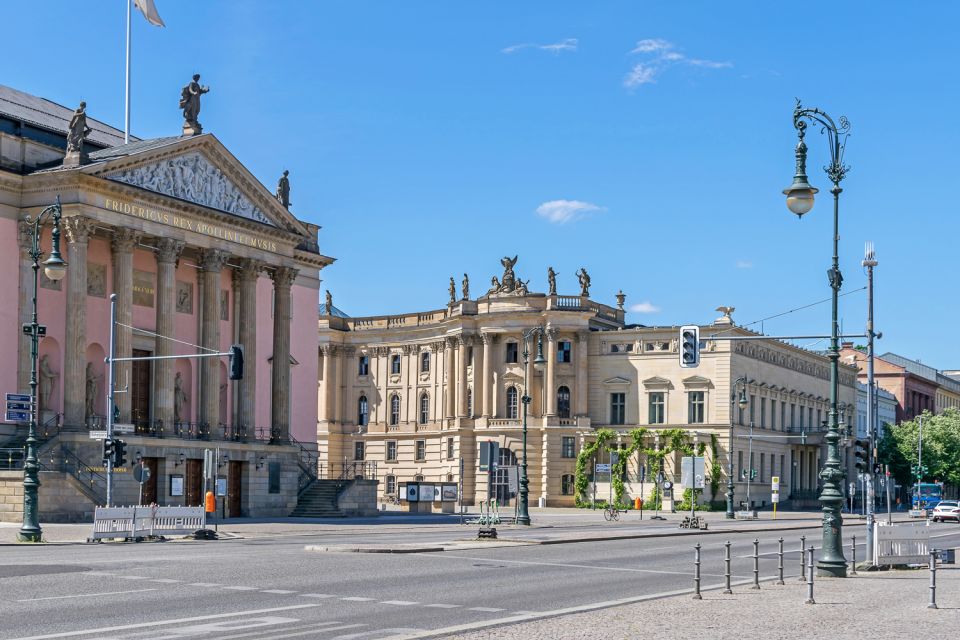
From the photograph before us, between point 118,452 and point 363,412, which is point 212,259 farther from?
point 363,412

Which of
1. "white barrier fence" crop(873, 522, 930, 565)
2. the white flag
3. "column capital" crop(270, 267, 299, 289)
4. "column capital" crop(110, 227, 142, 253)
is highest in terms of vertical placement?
the white flag

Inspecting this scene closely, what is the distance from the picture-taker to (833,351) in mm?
26000

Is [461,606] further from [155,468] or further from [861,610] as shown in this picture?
[155,468]

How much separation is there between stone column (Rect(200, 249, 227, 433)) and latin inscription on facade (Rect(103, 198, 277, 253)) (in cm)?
98

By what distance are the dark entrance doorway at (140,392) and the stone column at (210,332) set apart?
256 cm

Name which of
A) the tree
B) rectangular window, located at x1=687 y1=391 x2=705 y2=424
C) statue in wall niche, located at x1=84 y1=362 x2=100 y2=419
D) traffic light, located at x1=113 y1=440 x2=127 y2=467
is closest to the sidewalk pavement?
traffic light, located at x1=113 y1=440 x2=127 y2=467

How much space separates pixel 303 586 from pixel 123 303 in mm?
35888

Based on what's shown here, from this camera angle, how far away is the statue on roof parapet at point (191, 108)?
59281 mm

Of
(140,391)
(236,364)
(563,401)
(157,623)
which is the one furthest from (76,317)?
(563,401)

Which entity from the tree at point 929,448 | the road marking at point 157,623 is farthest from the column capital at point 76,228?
the tree at point 929,448

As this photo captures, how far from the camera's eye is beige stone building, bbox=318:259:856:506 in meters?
99.1

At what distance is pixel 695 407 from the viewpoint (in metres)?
98.8

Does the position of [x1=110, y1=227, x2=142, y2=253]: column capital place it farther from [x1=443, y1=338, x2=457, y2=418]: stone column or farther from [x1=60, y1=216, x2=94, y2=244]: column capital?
[x1=443, y1=338, x2=457, y2=418]: stone column

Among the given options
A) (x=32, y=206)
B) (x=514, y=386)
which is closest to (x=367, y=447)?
(x=514, y=386)
